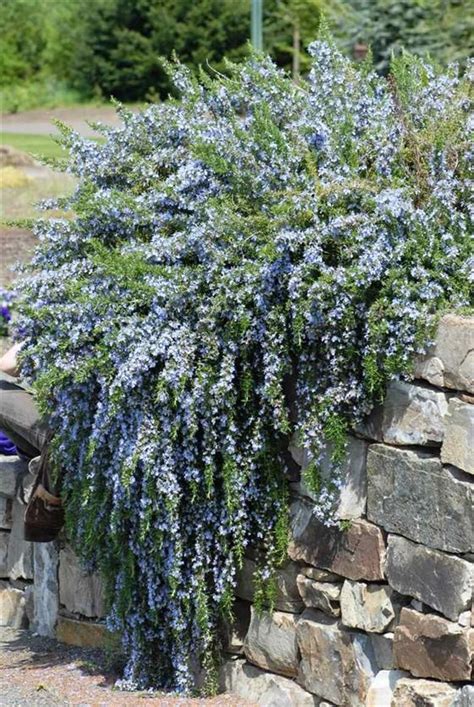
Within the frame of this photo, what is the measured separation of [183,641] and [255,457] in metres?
0.82

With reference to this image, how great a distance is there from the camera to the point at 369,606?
164 inches

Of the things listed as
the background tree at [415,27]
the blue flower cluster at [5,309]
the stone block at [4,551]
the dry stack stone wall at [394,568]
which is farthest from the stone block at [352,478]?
the background tree at [415,27]

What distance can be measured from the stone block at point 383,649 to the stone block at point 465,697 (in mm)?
302

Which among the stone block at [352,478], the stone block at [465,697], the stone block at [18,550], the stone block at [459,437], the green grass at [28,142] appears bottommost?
the stone block at [18,550]

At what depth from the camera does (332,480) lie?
419 cm

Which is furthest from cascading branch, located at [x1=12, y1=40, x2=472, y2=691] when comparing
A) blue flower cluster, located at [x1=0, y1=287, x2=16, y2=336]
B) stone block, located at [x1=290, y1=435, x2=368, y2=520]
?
blue flower cluster, located at [x1=0, y1=287, x2=16, y2=336]

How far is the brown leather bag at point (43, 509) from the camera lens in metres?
5.16

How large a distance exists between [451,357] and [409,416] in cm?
24

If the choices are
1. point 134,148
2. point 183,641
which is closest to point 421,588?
point 183,641

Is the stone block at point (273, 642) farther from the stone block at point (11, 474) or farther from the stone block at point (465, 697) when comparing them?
the stone block at point (11, 474)

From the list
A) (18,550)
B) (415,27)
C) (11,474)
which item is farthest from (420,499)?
(415,27)

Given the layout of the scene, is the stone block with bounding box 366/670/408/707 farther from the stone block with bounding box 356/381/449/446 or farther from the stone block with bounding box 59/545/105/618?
the stone block with bounding box 59/545/105/618

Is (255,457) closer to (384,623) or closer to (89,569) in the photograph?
(384,623)

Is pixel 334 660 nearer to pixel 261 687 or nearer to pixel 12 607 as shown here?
pixel 261 687
